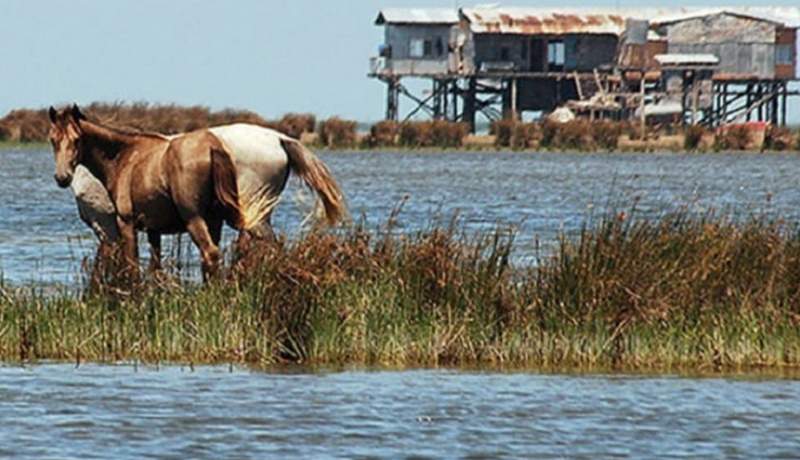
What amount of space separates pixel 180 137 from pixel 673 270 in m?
4.70

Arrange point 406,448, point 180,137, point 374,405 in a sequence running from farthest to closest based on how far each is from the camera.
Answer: point 180,137 < point 374,405 < point 406,448

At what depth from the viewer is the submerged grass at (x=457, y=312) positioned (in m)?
17.3

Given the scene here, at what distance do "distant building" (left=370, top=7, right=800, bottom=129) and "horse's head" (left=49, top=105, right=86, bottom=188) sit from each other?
287 ft

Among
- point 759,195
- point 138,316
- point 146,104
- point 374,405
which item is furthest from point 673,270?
point 146,104

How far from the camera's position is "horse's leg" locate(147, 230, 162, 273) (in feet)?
60.0

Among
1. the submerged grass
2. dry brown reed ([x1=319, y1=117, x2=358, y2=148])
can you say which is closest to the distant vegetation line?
dry brown reed ([x1=319, y1=117, x2=358, y2=148])

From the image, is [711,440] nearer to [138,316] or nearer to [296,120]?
[138,316]

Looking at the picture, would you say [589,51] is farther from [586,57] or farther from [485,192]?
[485,192]

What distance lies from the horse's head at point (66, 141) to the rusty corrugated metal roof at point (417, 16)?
292ft

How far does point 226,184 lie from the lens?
19.4 meters

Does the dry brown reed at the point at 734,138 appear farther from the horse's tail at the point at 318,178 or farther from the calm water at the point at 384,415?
the calm water at the point at 384,415

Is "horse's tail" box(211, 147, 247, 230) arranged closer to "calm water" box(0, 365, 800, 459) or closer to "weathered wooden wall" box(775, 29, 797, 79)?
"calm water" box(0, 365, 800, 459)

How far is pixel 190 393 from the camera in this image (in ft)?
53.2

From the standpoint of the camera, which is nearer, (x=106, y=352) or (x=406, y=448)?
(x=406, y=448)
